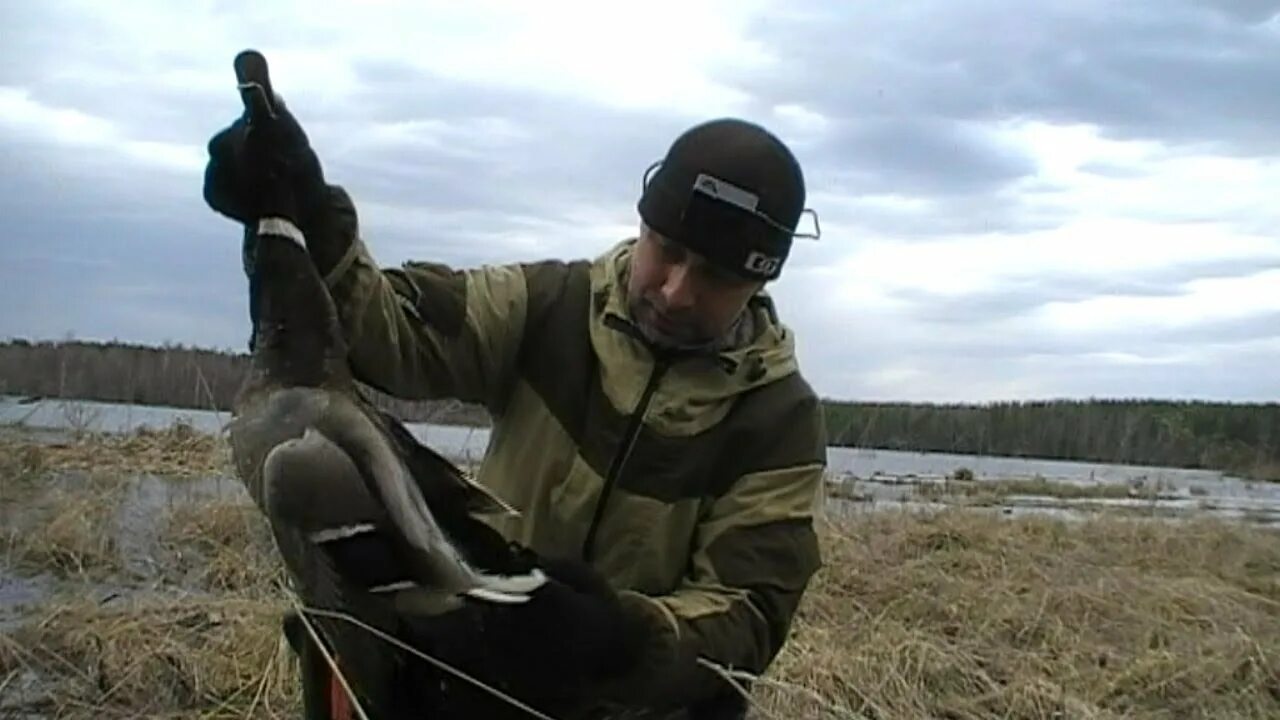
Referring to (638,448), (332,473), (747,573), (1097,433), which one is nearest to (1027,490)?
(1097,433)

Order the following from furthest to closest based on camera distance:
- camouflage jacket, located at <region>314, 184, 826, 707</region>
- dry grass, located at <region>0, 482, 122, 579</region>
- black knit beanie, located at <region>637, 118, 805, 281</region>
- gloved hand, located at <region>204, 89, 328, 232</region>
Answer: dry grass, located at <region>0, 482, 122, 579</region> → camouflage jacket, located at <region>314, 184, 826, 707</region> → black knit beanie, located at <region>637, 118, 805, 281</region> → gloved hand, located at <region>204, 89, 328, 232</region>

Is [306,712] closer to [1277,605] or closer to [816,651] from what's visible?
[816,651]

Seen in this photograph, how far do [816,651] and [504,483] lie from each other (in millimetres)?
3922

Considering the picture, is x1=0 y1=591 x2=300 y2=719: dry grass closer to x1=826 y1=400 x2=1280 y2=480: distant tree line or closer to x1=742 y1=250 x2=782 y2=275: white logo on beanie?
x1=742 y1=250 x2=782 y2=275: white logo on beanie

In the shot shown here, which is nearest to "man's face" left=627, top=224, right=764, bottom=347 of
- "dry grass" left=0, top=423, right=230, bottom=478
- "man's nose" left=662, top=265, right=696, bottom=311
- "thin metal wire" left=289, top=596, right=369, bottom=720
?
"man's nose" left=662, top=265, right=696, bottom=311

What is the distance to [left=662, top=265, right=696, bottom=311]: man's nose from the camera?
3.15 m

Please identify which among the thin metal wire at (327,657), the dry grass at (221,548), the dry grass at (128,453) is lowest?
the dry grass at (128,453)

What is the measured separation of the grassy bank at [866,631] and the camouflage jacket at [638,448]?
2.36 ft

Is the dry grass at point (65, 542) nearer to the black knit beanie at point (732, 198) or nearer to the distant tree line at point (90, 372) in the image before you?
the distant tree line at point (90, 372)

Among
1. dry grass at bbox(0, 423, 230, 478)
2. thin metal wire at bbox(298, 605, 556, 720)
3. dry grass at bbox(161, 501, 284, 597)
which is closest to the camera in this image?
thin metal wire at bbox(298, 605, 556, 720)

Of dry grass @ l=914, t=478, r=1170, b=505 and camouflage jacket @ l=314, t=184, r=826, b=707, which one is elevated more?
camouflage jacket @ l=314, t=184, r=826, b=707

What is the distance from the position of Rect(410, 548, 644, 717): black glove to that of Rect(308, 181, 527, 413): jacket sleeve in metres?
0.59

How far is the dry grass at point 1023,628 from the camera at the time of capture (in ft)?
22.2

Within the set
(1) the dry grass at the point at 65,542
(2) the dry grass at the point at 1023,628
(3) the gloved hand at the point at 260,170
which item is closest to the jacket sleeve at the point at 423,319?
(3) the gloved hand at the point at 260,170
